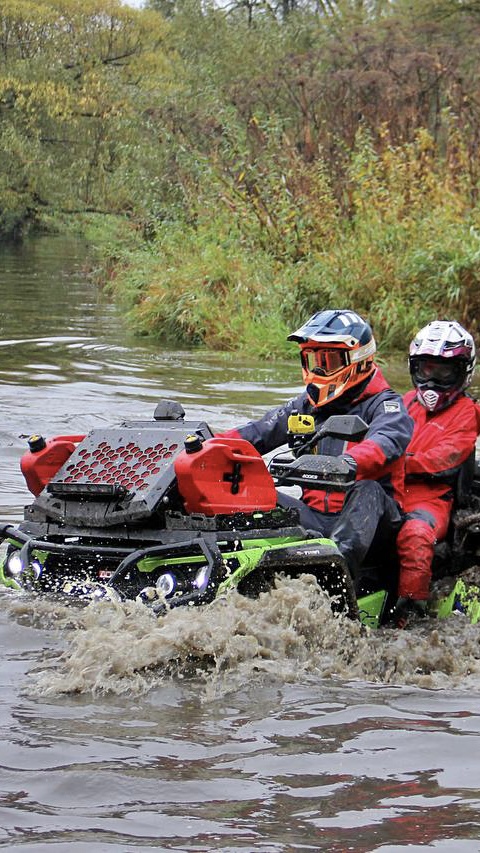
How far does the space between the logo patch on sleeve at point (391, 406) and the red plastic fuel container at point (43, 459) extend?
1.58m

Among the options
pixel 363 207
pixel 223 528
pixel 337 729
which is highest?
pixel 363 207

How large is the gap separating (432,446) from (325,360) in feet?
3.45

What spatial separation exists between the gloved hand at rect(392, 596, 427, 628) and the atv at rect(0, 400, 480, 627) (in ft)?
2.09

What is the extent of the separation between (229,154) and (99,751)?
16.3 metres

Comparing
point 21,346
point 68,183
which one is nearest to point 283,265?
point 21,346

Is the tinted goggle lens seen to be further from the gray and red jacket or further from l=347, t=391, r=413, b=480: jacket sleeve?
l=347, t=391, r=413, b=480: jacket sleeve

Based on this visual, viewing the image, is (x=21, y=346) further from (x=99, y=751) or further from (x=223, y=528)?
(x=99, y=751)

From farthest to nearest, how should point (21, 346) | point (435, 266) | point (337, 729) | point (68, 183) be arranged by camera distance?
point (68, 183)
point (21, 346)
point (435, 266)
point (337, 729)

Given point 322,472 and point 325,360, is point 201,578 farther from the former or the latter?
point 325,360

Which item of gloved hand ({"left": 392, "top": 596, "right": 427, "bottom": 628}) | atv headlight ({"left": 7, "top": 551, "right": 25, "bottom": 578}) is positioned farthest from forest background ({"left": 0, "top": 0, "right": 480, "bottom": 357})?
atv headlight ({"left": 7, "top": 551, "right": 25, "bottom": 578})

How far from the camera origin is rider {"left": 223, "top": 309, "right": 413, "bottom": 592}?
249 inches

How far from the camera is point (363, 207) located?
17.9m

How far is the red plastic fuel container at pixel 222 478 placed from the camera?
579cm

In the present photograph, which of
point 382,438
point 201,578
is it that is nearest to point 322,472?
point 382,438
